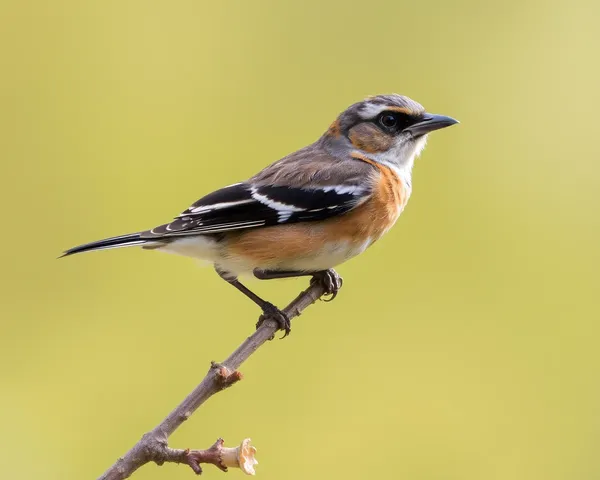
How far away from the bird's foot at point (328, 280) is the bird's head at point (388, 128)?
0.77 meters

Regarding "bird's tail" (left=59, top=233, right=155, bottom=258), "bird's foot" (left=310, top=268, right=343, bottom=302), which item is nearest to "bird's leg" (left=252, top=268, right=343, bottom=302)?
"bird's foot" (left=310, top=268, right=343, bottom=302)

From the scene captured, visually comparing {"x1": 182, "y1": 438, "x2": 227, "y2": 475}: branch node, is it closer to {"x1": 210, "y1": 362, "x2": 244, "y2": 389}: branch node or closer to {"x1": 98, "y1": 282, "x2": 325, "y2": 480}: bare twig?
{"x1": 98, "y1": 282, "x2": 325, "y2": 480}: bare twig

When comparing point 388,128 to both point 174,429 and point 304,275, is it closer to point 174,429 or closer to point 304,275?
point 304,275

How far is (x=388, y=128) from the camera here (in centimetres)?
501

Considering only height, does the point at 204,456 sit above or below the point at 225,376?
below

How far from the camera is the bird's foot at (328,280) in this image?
178 inches

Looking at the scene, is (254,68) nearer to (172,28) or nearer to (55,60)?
(172,28)

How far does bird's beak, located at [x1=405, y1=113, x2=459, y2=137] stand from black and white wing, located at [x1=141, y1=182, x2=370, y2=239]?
51cm

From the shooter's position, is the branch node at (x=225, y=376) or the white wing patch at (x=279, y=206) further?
the white wing patch at (x=279, y=206)

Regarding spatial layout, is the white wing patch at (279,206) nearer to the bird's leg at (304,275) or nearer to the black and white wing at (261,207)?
the black and white wing at (261,207)

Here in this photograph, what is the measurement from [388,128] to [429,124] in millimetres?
261

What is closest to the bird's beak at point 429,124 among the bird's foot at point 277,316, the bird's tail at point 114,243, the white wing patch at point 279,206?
the white wing patch at point 279,206

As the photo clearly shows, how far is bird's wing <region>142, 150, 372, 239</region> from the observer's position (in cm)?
452

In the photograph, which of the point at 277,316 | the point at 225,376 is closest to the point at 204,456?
the point at 225,376
